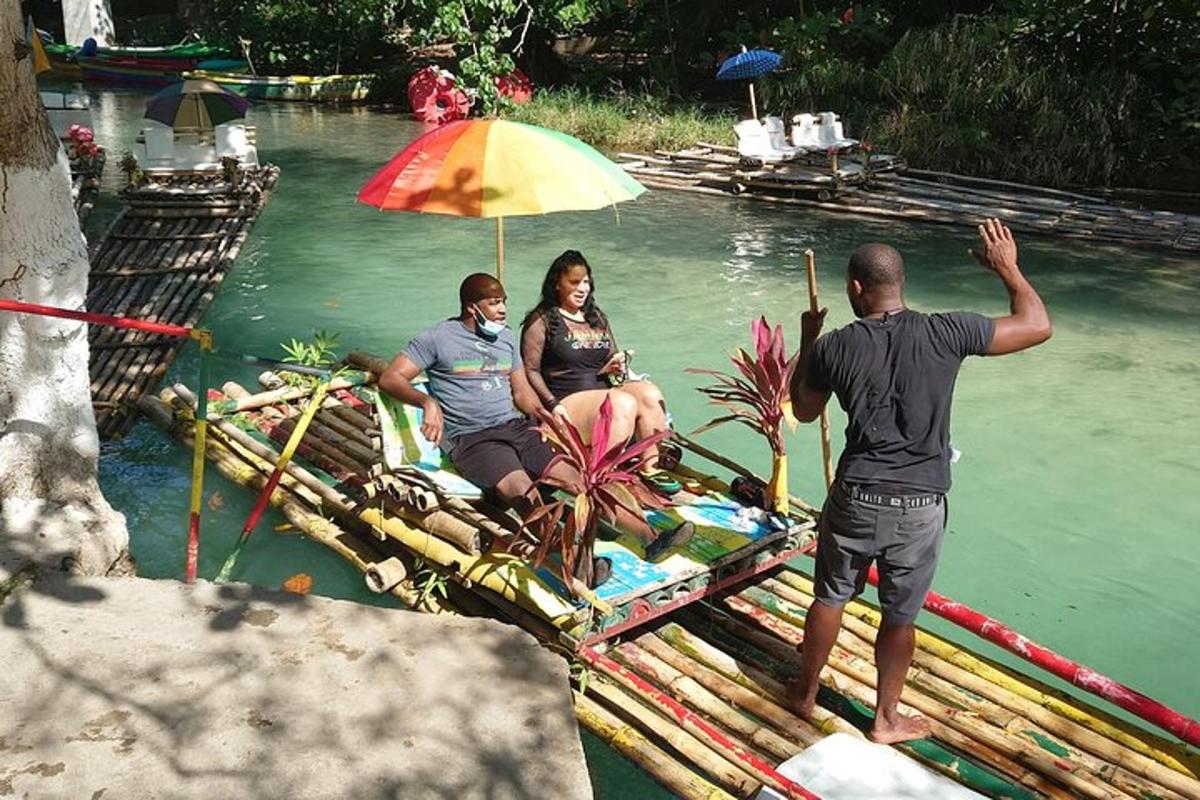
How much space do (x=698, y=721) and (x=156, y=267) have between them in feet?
26.6

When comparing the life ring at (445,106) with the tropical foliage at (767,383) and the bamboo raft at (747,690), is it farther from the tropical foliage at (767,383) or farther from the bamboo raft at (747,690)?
the tropical foliage at (767,383)

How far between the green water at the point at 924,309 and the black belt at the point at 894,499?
5.35 ft

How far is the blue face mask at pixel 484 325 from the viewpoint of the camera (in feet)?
19.3

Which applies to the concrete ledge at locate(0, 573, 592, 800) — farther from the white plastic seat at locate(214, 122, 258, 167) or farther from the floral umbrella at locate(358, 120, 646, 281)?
the white plastic seat at locate(214, 122, 258, 167)

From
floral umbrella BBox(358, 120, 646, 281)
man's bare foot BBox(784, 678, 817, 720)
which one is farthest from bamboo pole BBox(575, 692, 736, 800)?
floral umbrella BBox(358, 120, 646, 281)

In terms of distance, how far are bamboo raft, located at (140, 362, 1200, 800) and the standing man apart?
58cm

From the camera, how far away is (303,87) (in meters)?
29.5

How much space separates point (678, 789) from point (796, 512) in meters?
2.18

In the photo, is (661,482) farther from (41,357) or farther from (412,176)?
(41,357)

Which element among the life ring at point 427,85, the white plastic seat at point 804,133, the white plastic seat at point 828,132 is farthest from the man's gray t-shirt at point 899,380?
the life ring at point 427,85

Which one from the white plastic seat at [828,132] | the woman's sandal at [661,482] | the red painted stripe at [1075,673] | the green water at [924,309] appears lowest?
the green water at [924,309]

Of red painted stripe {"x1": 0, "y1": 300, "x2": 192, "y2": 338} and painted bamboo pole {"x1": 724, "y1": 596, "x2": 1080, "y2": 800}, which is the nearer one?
painted bamboo pole {"x1": 724, "y1": 596, "x2": 1080, "y2": 800}

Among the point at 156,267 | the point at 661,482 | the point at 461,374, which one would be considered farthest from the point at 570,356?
the point at 156,267

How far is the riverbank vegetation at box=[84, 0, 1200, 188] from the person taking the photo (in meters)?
18.4
